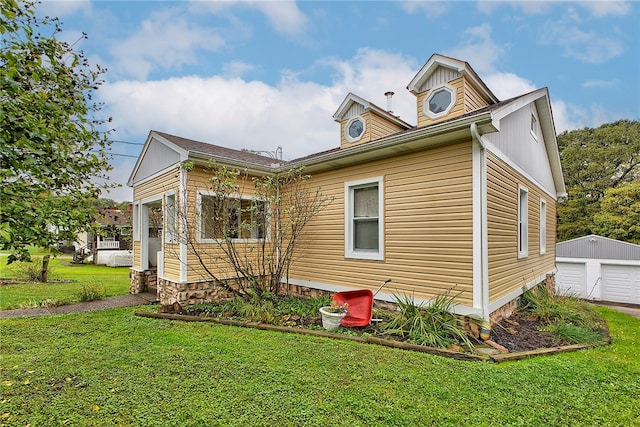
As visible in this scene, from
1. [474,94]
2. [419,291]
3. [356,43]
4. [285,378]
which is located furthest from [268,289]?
[356,43]

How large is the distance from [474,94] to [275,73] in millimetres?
8040

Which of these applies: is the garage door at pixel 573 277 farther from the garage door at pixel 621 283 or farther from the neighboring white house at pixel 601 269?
the garage door at pixel 621 283

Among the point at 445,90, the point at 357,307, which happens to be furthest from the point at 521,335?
the point at 445,90

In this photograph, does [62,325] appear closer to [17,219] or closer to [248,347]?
[248,347]

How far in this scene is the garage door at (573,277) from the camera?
1544 centimetres

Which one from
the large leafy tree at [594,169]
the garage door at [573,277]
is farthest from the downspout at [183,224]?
the large leafy tree at [594,169]

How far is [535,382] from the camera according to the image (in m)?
3.38

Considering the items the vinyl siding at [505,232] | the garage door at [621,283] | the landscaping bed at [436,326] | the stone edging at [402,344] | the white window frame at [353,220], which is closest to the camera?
the stone edging at [402,344]

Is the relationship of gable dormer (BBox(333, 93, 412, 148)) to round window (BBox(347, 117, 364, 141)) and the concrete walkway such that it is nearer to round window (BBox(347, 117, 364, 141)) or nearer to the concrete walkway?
round window (BBox(347, 117, 364, 141))

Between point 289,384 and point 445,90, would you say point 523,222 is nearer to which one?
point 445,90

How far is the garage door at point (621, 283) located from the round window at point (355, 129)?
1525 centimetres

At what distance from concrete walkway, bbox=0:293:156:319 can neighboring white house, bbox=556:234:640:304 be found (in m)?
17.5

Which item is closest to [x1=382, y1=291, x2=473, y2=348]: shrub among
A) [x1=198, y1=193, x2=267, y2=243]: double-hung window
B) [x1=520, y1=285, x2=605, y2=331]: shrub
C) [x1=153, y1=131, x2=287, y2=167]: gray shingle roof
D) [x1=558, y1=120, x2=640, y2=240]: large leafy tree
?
[x1=520, y1=285, x2=605, y2=331]: shrub

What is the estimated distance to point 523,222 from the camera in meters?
7.26
